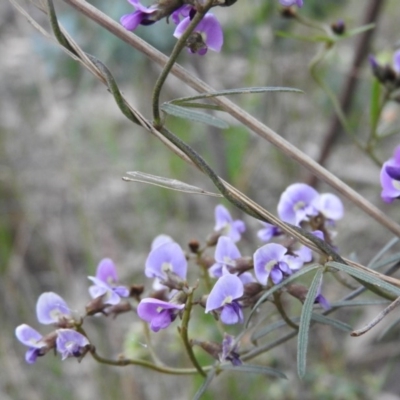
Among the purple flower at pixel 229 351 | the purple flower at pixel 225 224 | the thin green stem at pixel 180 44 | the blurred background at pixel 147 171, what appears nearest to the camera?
the thin green stem at pixel 180 44

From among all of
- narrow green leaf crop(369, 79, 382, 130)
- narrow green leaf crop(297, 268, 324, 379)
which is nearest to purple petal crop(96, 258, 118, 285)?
narrow green leaf crop(297, 268, 324, 379)

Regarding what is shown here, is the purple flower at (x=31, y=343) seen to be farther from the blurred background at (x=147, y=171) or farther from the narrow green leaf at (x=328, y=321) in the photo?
the blurred background at (x=147, y=171)

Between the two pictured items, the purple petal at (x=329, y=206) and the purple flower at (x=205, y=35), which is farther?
the purple petal at (x=329, y=206)

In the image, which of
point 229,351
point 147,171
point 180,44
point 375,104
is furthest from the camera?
point 147,171

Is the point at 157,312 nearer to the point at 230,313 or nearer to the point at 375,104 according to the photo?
the point at 230,313

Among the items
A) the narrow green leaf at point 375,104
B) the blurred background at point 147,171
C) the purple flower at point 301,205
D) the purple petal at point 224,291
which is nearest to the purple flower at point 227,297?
the purple petal at point 224,291

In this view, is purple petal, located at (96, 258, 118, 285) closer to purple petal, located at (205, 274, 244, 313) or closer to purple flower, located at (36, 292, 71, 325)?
purple flower, located at (36, 292, 71, 325)

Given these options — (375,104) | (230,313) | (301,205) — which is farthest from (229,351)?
(375,104)
